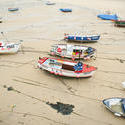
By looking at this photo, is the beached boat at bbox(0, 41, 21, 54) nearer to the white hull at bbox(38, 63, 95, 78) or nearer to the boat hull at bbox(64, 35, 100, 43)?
the white hull at bbox(38, 63, 95, 78)

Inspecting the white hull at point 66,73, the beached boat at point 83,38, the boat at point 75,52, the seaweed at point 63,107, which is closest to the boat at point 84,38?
the beached boat at point 83,38

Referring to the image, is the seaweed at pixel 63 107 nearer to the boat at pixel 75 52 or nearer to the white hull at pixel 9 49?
the boat at pixel 75 52

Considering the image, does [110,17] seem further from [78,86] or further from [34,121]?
[34,121]

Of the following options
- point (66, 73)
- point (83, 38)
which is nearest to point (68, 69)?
point (66, 73)

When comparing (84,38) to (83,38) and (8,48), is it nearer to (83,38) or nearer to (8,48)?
(83,38)

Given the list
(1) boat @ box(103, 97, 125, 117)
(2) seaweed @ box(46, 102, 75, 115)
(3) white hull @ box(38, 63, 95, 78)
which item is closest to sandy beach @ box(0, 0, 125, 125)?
(2) seaweed @ box(46, 102, 75, 115)

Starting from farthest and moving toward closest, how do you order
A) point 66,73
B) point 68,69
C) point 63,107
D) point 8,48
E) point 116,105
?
point 8,48
point 68,69
point 66,73
point 63,107
point 116,105

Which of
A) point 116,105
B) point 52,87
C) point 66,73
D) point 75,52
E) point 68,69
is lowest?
point 116,105

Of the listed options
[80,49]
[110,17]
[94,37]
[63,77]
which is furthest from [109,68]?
[110,17]
